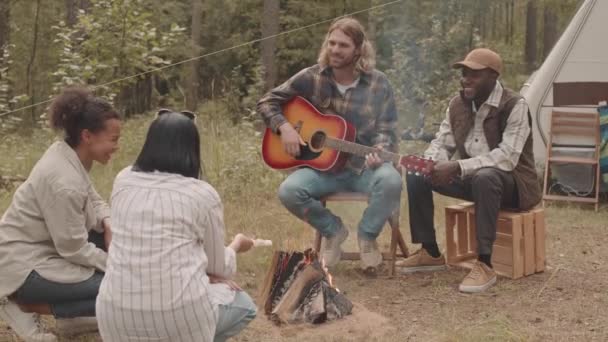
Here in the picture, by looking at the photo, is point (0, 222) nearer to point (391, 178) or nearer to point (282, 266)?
point (282, 266)

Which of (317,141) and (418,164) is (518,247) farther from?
(317,141)

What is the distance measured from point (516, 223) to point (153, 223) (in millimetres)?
2724

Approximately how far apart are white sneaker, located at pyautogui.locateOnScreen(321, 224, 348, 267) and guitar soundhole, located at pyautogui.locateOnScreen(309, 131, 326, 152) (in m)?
0.47

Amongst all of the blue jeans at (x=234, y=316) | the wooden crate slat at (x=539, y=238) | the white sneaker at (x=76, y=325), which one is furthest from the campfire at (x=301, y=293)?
the wooden crate slat at (x=539, y=238)

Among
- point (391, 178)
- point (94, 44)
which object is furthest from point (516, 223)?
point (94, 44)

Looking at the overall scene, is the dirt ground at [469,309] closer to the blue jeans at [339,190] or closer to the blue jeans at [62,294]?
the blue jeans at [339,190]

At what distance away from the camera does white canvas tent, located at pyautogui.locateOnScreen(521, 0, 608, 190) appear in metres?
7.51

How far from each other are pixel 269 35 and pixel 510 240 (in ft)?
33.0

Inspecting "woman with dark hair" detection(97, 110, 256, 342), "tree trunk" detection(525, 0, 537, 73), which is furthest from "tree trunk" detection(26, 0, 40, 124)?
"woman with dark hair" detection(97, 110, 256, 342)

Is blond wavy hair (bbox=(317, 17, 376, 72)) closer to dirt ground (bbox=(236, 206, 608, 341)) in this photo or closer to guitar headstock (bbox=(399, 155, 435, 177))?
guitar headstock (bbox=(399, 155, 435, 177))

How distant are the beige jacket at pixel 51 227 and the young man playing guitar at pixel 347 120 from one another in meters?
1.60

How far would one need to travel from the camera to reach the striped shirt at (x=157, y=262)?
2.56 metres

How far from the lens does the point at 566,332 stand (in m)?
3.93

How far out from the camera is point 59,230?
3.37 meters
